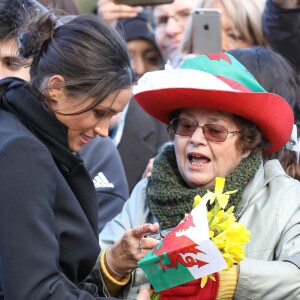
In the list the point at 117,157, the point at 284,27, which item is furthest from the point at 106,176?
the point at 284,27

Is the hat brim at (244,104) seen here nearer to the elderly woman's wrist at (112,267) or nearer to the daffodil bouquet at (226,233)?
the daffodil bouquet at (226,233)

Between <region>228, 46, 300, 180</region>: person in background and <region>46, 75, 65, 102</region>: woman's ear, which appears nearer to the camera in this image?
<region>46, 75, 65, 102</region>: woman's ear

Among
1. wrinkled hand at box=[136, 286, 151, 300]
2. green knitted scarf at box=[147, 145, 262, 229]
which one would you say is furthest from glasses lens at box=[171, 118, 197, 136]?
wrinkled hand at box=[136, 286, 151, 300]

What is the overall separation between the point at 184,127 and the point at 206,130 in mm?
→ 103

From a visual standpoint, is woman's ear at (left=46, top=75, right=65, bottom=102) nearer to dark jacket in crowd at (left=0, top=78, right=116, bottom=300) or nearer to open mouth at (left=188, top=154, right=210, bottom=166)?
dark jacket in crowd at (left=0, top=78, right=116, bottom=300)

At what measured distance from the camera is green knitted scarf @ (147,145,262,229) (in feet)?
11.3

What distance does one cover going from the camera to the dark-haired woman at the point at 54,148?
2652mm

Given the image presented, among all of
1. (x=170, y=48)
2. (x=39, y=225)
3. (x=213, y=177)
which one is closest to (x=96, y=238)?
(x=39, y=225)

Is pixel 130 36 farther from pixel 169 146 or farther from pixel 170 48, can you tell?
pixel 169 146

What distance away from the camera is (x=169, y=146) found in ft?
12.4

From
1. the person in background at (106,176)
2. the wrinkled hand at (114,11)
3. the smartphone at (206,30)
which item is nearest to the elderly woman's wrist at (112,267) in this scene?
the person in background at (106,176)

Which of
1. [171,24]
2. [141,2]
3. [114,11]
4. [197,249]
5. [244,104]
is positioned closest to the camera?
[197,249]

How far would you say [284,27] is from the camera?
4539 millimetres

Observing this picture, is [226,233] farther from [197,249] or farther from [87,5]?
[87,5]
